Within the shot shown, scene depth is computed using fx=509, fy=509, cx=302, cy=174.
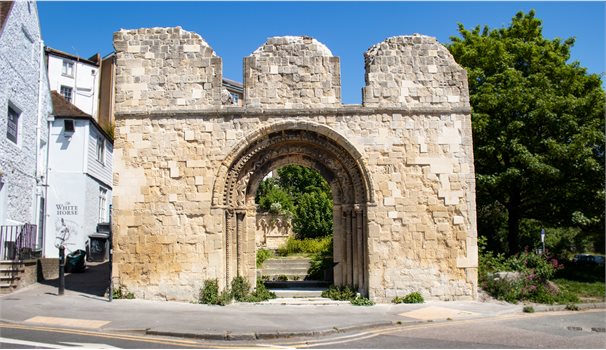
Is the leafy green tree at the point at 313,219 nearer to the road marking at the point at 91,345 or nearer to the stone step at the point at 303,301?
the stone step at the point at 303,301

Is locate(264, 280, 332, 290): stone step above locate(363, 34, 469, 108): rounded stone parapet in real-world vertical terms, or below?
below

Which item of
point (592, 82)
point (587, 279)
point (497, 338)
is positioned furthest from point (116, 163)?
point (592, 82)

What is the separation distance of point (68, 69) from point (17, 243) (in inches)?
876

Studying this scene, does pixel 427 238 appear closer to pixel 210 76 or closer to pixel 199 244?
pixel 199 244

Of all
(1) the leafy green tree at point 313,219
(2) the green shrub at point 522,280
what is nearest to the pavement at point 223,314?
(2) the green shrub at point 522,280

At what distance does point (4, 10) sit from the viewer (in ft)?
51.6

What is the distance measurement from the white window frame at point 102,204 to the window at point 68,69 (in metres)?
12.8

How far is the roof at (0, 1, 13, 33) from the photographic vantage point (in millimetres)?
15415

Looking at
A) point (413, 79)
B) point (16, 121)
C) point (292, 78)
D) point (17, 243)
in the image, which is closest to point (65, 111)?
point (16, 121)

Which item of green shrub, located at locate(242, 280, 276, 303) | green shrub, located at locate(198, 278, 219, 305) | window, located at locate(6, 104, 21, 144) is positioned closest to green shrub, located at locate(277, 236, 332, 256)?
green shrub, located at locate(242, 280, 276, 303)

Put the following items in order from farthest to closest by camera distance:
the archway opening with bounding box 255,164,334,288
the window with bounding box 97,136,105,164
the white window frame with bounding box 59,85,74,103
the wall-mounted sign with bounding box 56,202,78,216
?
the white window frame with bounding box 59,85,74,103
the window with bounding box 97,136,105,164
the wall-mounted sign with bounding box 56,202,78,216
the archway opening with bounding box 255,164,334,288

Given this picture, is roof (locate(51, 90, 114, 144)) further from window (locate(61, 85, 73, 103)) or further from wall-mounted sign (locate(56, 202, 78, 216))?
window (locate(61, 85, 73, 103))

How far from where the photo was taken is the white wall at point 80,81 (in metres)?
32.5

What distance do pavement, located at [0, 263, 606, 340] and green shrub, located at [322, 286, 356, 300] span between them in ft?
0.97
